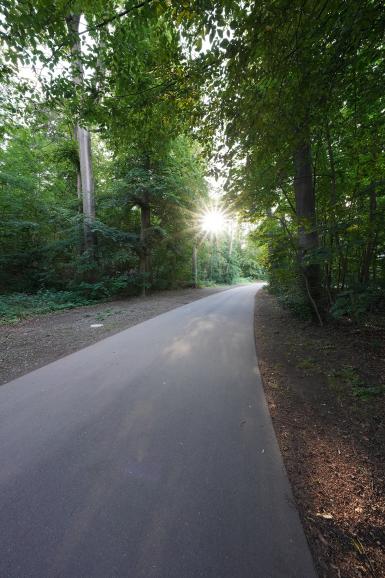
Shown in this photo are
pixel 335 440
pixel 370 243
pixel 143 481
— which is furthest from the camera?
pixel 370 243

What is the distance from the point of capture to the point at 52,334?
6.33m

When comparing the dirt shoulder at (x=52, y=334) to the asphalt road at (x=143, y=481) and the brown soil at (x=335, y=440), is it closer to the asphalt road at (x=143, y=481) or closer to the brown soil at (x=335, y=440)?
the asphalt road at (x=143, y=481)

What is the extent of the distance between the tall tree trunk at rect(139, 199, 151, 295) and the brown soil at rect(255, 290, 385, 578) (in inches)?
422

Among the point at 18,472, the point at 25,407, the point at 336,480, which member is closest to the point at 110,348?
the point at 25,407

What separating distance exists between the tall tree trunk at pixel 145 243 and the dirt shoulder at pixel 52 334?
17.2ft

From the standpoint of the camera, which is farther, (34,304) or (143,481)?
(34,304)

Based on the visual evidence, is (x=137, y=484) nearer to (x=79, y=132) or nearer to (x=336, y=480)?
(x=336, y=480)

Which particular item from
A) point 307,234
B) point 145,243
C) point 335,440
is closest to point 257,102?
point 307,234

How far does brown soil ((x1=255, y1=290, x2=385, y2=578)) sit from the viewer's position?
148 cm

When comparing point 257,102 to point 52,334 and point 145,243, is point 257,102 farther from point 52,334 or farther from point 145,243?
point 145,243

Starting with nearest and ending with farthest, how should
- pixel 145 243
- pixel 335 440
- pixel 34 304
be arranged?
pixel 335 440, pixel 34 304, pixel 145 243

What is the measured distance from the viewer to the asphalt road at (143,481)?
1.39m

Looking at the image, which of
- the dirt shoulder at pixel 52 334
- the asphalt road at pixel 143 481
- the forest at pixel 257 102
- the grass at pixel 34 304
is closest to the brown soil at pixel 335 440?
the asphalt road at pixel 143 481

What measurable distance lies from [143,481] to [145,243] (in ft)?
44.6
